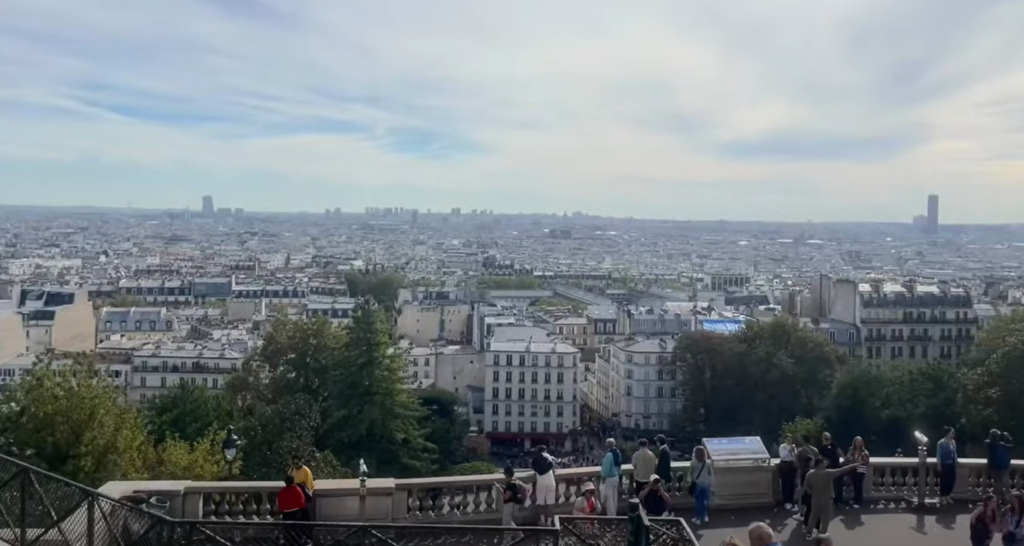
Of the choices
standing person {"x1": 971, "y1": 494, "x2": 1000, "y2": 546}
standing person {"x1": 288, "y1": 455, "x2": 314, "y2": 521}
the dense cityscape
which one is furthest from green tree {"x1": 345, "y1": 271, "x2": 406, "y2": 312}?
standing person {"x1": 971, "y1": 494, "x2": 1000, "y2": 546}

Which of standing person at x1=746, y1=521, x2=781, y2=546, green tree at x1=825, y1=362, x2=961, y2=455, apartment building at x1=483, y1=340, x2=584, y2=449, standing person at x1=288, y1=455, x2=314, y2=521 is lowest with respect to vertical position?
apartment building at x1=483, y1=340, x2=584, y2=449

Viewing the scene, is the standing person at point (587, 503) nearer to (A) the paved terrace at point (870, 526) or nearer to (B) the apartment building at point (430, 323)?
(A) the paved terrace at point (870, 526)

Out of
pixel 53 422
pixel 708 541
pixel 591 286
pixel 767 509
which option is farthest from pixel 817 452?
pixel 591 286

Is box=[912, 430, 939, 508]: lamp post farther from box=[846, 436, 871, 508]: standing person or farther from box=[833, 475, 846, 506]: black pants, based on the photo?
box=[833, 475, 846, 506]: black pants

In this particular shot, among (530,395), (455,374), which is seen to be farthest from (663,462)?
(455,374)

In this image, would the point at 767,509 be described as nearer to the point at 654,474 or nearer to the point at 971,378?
the point at 654,474
